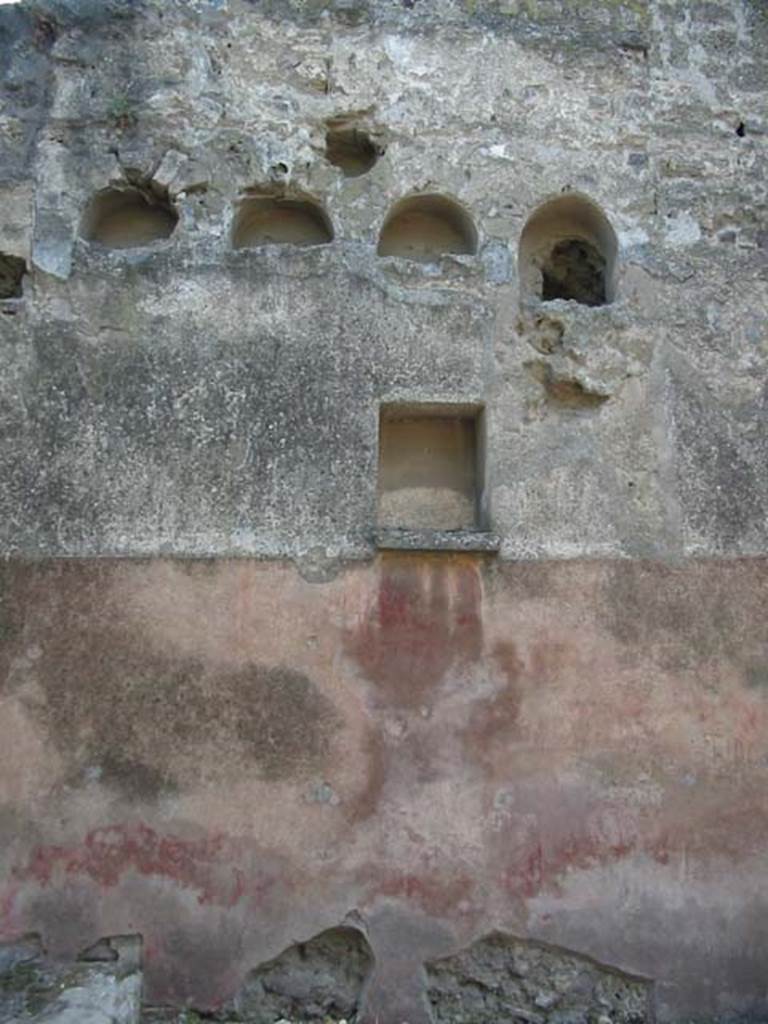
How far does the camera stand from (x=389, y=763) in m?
5.05

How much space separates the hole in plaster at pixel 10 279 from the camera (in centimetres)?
582

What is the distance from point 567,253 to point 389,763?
2939mm

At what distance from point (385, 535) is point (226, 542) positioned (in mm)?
750

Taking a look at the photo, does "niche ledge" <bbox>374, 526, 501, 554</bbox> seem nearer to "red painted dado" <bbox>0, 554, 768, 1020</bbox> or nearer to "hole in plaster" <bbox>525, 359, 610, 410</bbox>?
"red painted dado" <bbox>0, 554, 768, 1020</bbox>

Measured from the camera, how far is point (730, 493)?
554 cm

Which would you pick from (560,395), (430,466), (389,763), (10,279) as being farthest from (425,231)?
(389,763)

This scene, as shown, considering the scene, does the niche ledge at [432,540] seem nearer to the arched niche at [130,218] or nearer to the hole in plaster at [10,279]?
the arched niche at [130,218]

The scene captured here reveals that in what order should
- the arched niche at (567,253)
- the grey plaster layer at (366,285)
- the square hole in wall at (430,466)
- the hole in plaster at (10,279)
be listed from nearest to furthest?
1. the grey plaster layer at (366,285)
2. the square hole in wall at (430,466)
3. the hole in plaster at (10,279)
4. the arched niche at (567,253)

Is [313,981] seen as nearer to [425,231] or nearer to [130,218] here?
[425,231]

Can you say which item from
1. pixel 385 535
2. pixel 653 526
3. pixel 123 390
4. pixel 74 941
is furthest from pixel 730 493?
pixel 74 941

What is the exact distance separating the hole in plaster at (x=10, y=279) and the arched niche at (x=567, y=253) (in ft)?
8.62

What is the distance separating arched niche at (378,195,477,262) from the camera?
5914mm

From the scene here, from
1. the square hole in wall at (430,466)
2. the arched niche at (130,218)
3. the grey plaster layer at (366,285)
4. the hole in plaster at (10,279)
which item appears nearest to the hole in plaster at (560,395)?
the grey plaster layer at (366,285)

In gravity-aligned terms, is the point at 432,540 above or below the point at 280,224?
below
